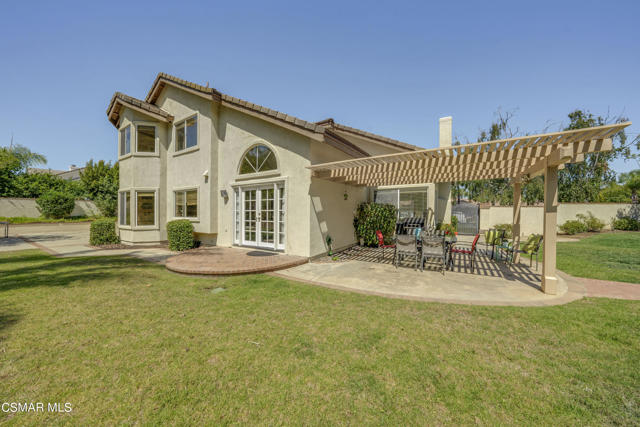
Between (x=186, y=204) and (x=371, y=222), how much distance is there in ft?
30.4

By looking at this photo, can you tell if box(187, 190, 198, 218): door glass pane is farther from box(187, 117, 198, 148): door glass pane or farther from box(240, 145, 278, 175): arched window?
box(240, 145, 278, 175): arched window

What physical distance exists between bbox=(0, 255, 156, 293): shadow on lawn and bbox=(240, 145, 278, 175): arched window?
5.02m

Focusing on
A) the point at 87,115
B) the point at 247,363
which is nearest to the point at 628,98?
the point at 247,363

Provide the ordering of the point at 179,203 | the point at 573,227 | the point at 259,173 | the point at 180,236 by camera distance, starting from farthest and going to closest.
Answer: the point at 573,227 → the point at 179,203 → the point at 180,236 → the point at 259,173

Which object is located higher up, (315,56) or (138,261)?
(315,56)

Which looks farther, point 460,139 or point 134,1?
point 460,139

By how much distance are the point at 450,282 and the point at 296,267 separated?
462 centimetres

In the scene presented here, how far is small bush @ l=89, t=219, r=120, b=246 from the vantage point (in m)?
12.7

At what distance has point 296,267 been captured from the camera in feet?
27.1

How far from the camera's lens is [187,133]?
1234 centimetres

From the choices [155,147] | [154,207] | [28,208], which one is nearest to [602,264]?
[154,207]

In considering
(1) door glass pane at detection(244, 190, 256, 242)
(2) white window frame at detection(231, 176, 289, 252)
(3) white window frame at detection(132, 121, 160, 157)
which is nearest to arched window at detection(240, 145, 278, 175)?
(2) white window frame at detection(231, 176, 289, 252)

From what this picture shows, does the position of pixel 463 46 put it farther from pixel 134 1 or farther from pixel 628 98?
pixel 628 98

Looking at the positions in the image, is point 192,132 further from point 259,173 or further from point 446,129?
point 446,129
